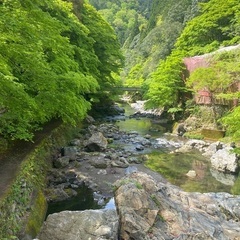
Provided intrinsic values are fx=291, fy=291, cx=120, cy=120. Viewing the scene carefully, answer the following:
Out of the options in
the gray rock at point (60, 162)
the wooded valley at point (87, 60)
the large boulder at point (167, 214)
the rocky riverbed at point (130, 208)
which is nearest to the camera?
the wooded valley at point (87, 60)

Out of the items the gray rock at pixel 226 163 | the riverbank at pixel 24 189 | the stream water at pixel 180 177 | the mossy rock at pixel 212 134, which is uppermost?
the riverbank at pixel 24 189

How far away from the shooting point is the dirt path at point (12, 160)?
27.1 ft

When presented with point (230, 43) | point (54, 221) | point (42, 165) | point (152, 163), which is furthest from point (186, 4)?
point (54, 221)

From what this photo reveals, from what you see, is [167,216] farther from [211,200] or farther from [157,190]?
[211,200]

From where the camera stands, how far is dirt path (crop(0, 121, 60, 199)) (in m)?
8.27

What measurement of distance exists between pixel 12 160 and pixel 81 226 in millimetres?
3951

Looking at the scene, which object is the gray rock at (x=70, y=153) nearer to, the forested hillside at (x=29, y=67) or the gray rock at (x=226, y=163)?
the forested hillside at (x=29, y=67)

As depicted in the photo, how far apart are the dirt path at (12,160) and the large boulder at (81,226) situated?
1.54m

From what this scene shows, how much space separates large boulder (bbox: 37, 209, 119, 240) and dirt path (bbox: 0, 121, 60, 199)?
5.05 ft

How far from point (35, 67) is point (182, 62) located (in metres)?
24.5

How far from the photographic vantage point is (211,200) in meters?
11.1

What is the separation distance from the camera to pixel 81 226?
766 centimetres

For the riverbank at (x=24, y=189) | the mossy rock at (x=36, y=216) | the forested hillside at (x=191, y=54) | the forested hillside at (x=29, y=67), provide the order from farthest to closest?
the forested hillside at (x=191, y=54) < the mossy rock at (x=36, y=216) < the riverbank at (x=24, y=189) < the forested hillside at (x=29, y=67)

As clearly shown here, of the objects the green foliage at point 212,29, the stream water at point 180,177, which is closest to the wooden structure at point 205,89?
the stream water at point 180,177
